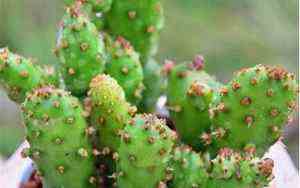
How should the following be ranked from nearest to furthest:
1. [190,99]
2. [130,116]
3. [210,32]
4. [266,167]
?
[266,167], [130,116], [190,99], [210,32]

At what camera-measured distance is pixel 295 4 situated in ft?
7.18

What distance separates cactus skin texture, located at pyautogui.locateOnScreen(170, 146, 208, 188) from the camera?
101 cm

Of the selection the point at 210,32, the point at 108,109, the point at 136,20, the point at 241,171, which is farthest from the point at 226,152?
the point at 210,32

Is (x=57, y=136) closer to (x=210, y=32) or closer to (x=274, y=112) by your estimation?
(x=274, y=112)

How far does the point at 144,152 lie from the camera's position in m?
0.92

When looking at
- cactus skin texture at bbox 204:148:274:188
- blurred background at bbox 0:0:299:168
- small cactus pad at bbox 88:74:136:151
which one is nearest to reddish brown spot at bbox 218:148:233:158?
cactus skin texture at bbox 204:148:274:188

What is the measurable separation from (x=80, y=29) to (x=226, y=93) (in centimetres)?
23

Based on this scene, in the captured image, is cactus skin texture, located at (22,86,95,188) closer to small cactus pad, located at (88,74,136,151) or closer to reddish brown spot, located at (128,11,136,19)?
small cactus pad, located at (88,74,136,151)

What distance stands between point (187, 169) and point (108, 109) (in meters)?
0.14

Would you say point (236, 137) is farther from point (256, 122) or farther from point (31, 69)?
point (31, 69)

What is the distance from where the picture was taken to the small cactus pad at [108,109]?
986 millimetres

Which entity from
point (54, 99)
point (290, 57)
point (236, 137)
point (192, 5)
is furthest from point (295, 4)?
point (54, 99)

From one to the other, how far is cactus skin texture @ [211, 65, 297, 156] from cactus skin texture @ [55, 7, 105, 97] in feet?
0.62

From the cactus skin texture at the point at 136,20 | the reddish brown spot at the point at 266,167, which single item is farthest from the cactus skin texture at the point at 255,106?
the cactus skin texture at the point at 136,20
